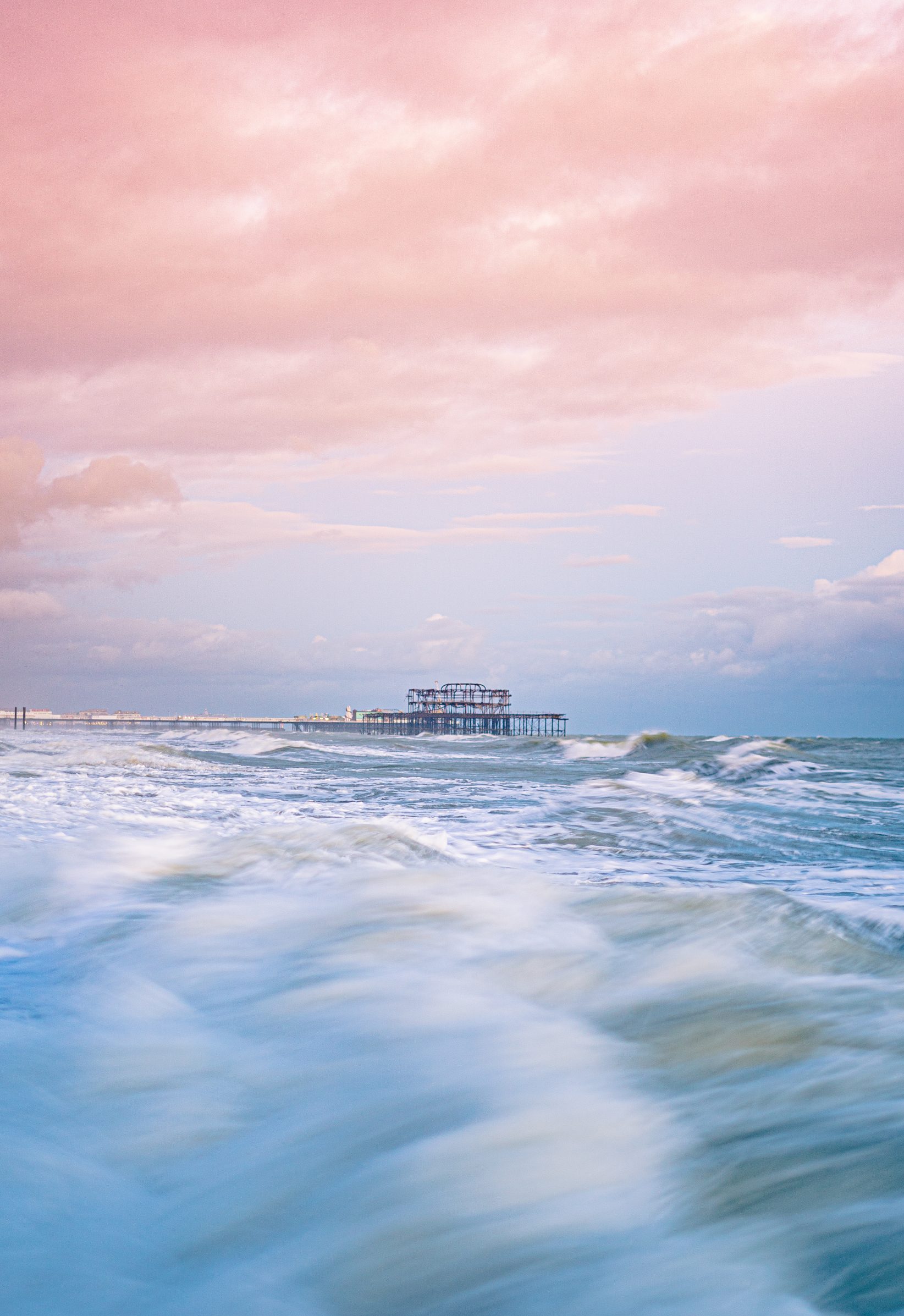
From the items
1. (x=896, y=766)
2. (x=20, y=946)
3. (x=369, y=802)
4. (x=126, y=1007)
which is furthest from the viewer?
(x=896, y=766)

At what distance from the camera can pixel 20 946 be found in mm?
5098

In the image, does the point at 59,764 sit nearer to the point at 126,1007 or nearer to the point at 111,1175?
the point at 126,1007

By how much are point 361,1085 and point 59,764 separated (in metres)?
17.5

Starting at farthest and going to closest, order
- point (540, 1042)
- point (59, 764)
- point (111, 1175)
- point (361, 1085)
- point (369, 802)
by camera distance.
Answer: point (59, 764)
point (369, 802)
point (540, 1042)
point (361, 1085)
point (111, 1175)

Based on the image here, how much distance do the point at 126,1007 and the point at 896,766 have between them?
87.0 feet

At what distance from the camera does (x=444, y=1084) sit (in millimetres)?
3246

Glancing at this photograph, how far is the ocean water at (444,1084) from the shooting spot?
2168mm

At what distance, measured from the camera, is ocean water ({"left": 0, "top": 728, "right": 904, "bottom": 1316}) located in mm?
2168

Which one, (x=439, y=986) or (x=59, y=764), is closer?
(x=439, y=986)

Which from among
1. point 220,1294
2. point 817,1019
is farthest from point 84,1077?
point 817,1019

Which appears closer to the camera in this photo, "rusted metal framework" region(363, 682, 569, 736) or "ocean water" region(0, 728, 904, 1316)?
"ocean water" region(0, 728, 904, 1316)

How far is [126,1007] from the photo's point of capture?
4.10 m

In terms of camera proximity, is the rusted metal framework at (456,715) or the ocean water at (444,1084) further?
the rusted metal framework at (456,715)

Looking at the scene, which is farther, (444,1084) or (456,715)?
(456,715)
